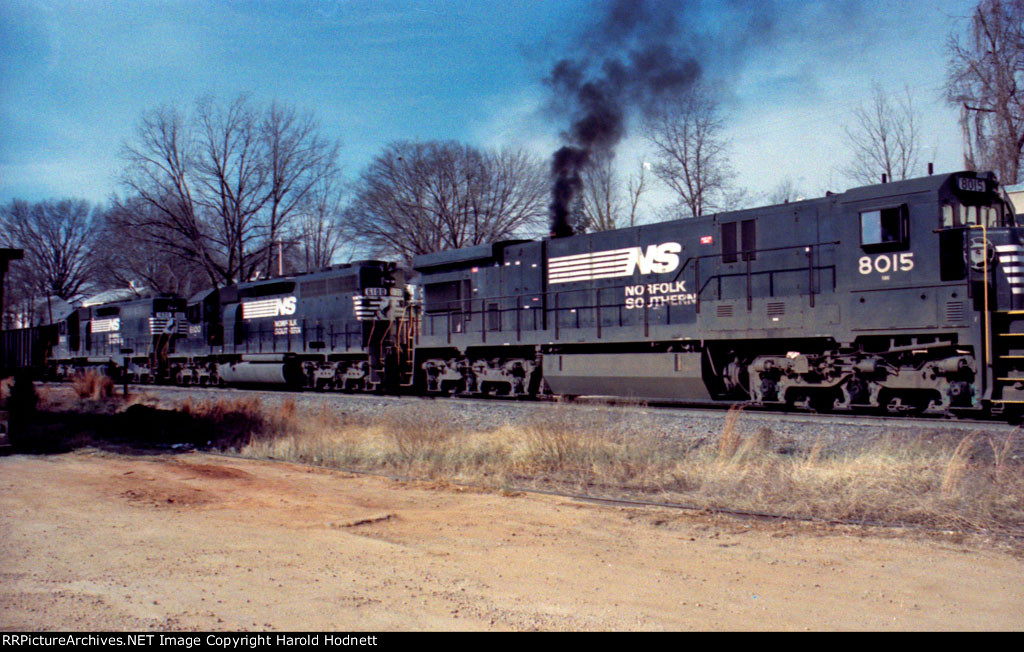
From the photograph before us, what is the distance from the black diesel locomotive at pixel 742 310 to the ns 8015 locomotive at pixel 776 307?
29 millimetres

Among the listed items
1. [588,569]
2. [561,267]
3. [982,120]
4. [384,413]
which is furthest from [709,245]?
[982,120]

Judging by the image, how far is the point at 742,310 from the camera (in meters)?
14.0

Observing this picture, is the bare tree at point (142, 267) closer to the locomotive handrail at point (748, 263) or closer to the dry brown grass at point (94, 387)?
the dry brown grass at point (94, 387)

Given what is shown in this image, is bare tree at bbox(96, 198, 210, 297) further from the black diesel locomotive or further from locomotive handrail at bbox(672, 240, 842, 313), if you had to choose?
Result: locomotive handrail at bbox(672, 240, 842, 313)

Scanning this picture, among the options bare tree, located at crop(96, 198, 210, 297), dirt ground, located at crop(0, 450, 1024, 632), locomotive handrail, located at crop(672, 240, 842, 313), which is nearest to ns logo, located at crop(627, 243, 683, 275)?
locomotive handrail, located at crop(672, 240, 842, 313)

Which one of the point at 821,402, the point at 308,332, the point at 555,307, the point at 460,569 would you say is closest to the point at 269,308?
the point at 308,332

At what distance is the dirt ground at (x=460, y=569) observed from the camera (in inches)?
175

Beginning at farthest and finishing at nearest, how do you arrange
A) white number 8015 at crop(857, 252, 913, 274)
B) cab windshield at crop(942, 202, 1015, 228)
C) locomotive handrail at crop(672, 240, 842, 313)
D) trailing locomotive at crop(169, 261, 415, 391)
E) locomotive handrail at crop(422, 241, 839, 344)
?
trailing locomotive at crop(169, 261, 415, 391) < locomotive handrail at crop(422, 241, 839, 344) < locomotive handrail at crop(672, 240, 842, 313) < white number 8015 at crop(857, 252, 913, 274) < cab windshield at crop(942, 202, 1015, 228)

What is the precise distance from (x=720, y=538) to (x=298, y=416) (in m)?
10.9

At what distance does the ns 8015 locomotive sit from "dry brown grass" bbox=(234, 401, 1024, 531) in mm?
2395

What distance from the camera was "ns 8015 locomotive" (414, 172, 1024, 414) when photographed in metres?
11.5

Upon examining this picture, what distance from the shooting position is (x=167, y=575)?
17.2 feet
